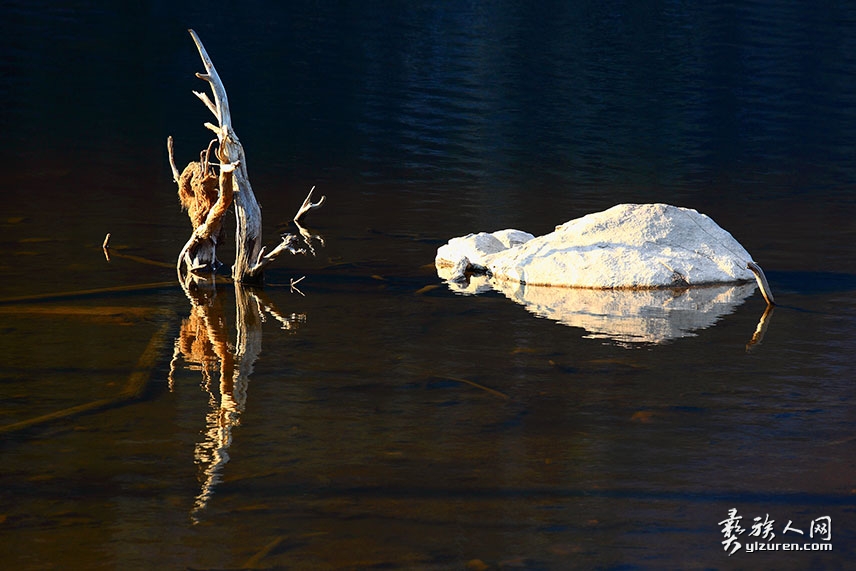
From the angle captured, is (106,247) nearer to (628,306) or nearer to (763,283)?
(628,306)

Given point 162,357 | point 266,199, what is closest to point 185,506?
point 162,357

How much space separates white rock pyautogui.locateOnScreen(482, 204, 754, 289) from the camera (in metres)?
11.2

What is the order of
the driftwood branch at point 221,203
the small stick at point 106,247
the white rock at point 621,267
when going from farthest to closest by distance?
the small stick at point 106,247
the driftwood branch at point 221,203
the white rock at point 621,267

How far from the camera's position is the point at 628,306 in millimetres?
10461

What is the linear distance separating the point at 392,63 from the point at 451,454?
31.6m

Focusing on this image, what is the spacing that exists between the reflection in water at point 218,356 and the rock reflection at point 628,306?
2.03 metres

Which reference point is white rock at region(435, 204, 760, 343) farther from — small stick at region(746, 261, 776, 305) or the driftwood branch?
the driftwood branch

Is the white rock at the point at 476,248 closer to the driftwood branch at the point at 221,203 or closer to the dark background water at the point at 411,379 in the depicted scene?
the dark background water at the point at 411,379

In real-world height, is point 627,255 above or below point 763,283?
above

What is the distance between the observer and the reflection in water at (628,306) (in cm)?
955

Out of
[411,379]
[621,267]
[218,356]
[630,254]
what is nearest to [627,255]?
[630,254]

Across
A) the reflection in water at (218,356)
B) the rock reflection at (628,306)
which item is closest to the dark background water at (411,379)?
the reflection in water at (218,356)

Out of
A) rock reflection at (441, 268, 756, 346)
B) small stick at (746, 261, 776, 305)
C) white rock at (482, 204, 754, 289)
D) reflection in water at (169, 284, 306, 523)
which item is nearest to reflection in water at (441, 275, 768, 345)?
rock reflection at (441, 268, 756, 346)

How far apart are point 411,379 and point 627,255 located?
152 inches
